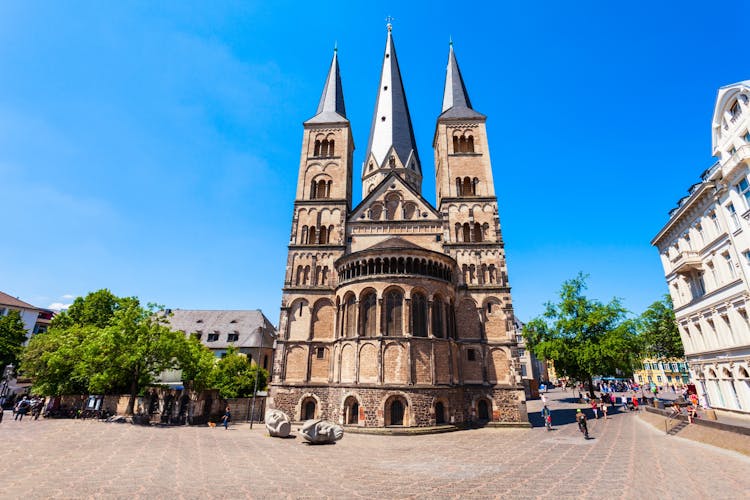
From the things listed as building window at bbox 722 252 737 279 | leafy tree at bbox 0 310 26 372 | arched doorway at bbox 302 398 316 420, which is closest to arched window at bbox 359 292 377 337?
arched doorway at bbox 302 398 316 420

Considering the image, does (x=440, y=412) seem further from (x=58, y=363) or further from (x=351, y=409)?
(x=58, y=363)

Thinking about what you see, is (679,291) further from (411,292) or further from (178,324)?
(178,324)

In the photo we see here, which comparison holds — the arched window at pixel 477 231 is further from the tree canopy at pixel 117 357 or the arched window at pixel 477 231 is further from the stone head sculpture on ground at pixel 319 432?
the tree canopy at pixel 117 357

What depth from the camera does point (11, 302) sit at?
162ft

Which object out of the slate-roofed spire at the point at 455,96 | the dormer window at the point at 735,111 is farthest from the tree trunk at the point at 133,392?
the dormer window at the point at 735,111

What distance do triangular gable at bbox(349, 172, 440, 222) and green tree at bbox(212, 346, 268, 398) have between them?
17063mm

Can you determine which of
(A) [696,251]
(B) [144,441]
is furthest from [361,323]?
(A) [696,251]

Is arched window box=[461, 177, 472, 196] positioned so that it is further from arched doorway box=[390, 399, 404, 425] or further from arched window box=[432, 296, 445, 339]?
arched doorway box=[390, 399, 404, 425]

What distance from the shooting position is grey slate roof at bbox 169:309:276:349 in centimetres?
4541

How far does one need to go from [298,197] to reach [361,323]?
48.8ft

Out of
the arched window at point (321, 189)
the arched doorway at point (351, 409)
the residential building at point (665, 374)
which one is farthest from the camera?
the residential building at point (665, 374)

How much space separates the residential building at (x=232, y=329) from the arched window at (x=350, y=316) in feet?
66.5

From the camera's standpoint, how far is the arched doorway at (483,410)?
2756 centimetres

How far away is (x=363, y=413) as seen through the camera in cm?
2409
